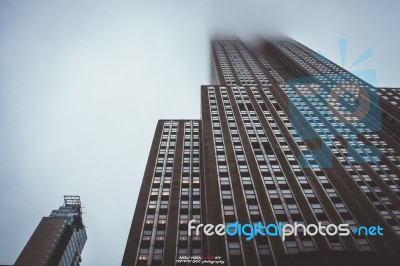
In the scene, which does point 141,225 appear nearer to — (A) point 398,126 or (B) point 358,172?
(B) point 358,172

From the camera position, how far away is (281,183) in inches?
1937

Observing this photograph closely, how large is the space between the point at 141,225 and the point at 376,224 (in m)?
34.3

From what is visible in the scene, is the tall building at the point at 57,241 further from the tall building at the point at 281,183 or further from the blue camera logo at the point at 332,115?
the blue camera logo at the point at 332,115

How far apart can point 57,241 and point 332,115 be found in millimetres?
92952

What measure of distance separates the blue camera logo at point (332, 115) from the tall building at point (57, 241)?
8357cm

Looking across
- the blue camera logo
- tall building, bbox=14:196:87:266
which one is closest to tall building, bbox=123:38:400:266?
the blue camera logo

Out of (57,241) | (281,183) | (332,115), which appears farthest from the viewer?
(57,241)

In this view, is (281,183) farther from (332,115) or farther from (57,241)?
(57,241)

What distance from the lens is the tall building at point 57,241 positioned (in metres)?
92.6

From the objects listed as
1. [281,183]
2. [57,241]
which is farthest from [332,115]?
[57,241]

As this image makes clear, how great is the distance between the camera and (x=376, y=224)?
41000mm

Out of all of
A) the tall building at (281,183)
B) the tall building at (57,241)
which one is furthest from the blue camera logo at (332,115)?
the tall building at (57,241)

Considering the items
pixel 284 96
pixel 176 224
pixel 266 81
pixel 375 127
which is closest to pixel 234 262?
pixel 176 224

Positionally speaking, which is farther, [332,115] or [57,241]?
[57,241]
